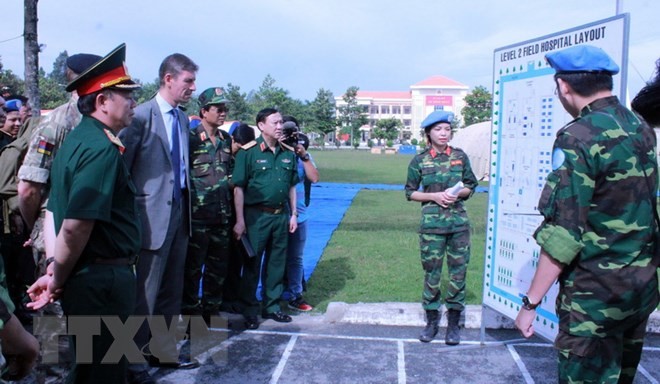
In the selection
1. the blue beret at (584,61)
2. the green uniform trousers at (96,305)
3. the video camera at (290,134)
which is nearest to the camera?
the blue beret at (584,61)

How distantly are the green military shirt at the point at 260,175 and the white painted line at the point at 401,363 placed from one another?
165 cm

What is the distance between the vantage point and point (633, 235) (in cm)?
209

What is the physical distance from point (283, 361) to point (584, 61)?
2909 millimetres

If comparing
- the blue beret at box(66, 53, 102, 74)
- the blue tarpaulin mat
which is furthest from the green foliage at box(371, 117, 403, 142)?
the blue beret at box(66, 53, 102, 74)

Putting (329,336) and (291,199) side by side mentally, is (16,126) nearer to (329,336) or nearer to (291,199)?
(291,199)

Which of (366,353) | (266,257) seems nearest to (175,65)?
(266,257)

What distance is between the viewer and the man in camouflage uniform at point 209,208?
4.30m

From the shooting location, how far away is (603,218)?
2.09m

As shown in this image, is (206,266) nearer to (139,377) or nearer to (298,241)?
(298,241)

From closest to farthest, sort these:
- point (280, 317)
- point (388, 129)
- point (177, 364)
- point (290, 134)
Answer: point (177, 364) < point (280, 317) < point (290, 134) < point (388, 129)

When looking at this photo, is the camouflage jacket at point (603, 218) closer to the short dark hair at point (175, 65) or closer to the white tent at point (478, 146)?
the short dark hair at point (175, 65)

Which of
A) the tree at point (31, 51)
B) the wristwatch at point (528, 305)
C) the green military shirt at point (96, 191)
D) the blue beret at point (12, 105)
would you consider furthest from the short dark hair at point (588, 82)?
the tree at point (31, 51)

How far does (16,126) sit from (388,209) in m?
8.98

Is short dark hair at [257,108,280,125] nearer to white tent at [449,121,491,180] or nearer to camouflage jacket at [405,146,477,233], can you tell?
camouflage jacket at [405,146,477,233]
